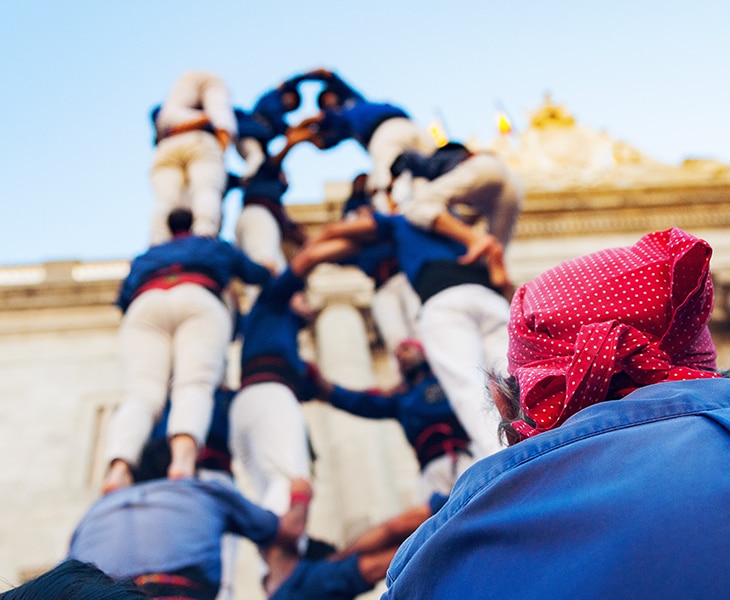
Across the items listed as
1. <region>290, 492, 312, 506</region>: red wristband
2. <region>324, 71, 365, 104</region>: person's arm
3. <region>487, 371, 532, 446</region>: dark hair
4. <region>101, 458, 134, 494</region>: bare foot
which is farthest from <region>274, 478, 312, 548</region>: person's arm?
<region>324, 71, 365, 104</region>: person's arm

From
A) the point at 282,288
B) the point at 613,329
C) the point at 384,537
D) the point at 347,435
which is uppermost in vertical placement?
the point at 613,329

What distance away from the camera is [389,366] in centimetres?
1052

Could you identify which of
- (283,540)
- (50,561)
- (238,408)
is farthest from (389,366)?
(283,540)

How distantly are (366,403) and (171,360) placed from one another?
1.43 metres

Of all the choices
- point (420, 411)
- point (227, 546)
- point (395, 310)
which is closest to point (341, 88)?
point (395, 310)

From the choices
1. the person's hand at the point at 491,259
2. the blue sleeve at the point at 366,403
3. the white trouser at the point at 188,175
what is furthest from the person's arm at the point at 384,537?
the white trouser at the point at 188,175

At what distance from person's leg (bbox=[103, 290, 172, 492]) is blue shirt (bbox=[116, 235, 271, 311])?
0.64 ft

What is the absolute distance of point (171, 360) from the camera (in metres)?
5.12

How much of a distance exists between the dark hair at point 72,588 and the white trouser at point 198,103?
19.1 feet

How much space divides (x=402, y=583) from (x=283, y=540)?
2.79 m

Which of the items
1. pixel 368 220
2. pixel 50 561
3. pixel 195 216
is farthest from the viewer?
pixel 50 561

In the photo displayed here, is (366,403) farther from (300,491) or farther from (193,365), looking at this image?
(193,365)

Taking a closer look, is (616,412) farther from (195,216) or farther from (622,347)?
(195,216)

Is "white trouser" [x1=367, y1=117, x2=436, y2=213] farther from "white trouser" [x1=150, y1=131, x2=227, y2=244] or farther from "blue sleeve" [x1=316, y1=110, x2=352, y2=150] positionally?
"white trouser" [x1=150, y1=131, x2=227, y2=244]
